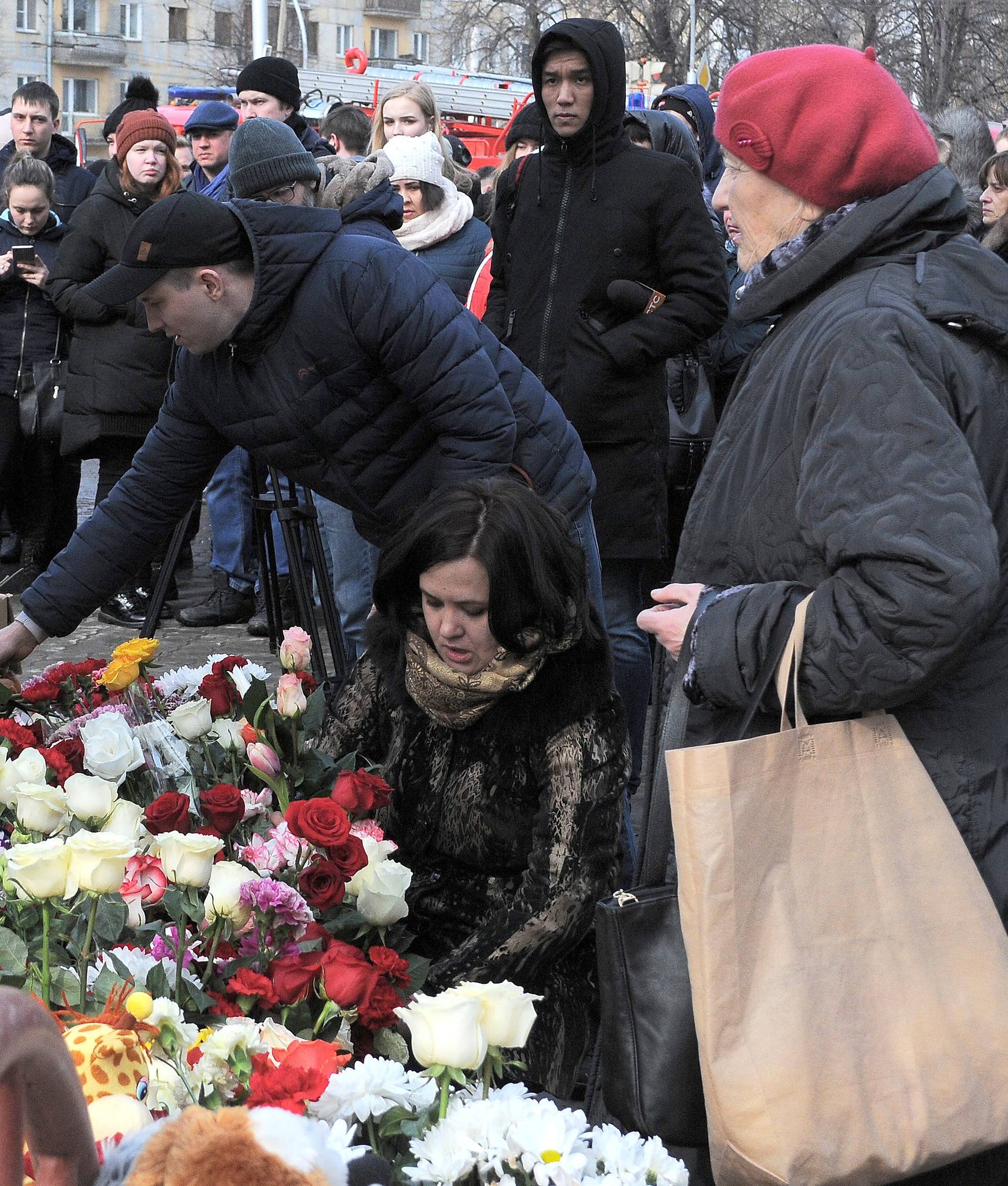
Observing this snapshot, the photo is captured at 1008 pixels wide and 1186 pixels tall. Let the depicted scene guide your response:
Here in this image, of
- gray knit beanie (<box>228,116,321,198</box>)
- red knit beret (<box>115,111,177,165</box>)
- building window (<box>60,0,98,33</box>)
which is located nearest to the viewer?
gray knit beanie (<box>228,116,321,198</box>)

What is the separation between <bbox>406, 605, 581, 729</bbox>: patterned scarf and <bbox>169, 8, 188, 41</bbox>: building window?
190ft

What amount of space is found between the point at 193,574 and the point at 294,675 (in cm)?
509

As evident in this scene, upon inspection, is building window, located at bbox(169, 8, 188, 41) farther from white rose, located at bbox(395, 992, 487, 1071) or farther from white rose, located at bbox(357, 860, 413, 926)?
white rose, located at bbox(395, 992, 487, 1071)

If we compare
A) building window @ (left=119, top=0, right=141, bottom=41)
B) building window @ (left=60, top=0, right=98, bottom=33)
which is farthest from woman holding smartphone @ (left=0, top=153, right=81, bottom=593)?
building window @ (left=119, top=0, right=141, bottom=41)

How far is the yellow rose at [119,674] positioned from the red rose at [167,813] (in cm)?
50

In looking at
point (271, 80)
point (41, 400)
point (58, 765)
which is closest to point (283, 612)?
point (41, 400)

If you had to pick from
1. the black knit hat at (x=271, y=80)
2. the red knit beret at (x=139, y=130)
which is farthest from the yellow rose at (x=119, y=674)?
the black knit hat at (x=271, y=80)

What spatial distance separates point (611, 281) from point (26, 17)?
56.0 meters

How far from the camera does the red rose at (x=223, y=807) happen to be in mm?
2076

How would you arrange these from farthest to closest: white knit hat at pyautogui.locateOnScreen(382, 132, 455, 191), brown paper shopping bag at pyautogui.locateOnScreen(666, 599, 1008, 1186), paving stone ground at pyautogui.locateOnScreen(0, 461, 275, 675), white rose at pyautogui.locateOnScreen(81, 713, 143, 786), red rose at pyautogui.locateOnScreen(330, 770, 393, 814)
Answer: paving stone ground at pyautogui.locateOnScreen(0, 461, 275, 675)
white knit hat at pyautogui.locateOnScreen(382, 132, 455, 191)
white rose at pyautogui.locateOnScreen(81, 713, 143, 786)
red rose at pyautogui.locateOnScreen(330, 770, 393, 814)
brown paper shopping bag at pyautogui.locateOnScreen(666, 599, 1008, 1186)

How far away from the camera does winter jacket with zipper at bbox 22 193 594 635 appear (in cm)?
288

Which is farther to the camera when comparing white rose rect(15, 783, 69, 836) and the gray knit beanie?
the gray knit beanie

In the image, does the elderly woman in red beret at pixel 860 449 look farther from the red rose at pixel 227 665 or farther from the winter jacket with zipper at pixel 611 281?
the winter jacket with zipper at pixel 611 281

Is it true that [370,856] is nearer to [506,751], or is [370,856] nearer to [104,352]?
[506,751]
